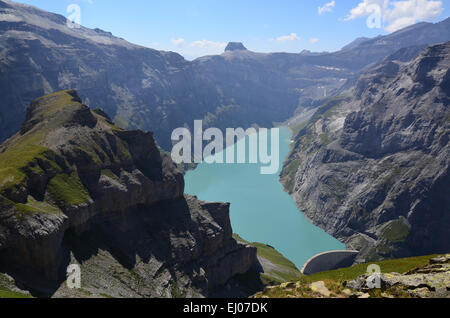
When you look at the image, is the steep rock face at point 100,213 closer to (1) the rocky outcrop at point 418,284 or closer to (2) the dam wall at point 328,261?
(2) the dam wall at point 328,261

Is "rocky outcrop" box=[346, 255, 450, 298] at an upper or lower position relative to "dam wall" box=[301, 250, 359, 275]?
upper

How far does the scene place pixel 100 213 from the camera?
245 ft

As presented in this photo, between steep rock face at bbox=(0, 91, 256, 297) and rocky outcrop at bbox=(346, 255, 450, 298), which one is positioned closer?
rocky outcrop at bbox=(346, 255, 450, 298)

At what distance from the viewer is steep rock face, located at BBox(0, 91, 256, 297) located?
2101 inches

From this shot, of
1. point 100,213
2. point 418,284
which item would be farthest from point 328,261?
point 418,284

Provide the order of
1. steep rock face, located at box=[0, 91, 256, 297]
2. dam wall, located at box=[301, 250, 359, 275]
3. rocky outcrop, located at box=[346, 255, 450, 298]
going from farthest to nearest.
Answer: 1. dam wall, located at box=[301, 250, 359, 275]
2. steep rock face, located at box=[0, 91, 256, 297]
3. rocky outcrop, located at box=[346, 255, 450, 298]

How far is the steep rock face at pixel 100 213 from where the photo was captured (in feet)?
175

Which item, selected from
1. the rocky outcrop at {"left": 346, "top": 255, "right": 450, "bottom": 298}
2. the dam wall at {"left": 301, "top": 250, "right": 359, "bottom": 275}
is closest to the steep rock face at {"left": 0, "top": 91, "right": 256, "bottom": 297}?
the dam wall at {"left": 301, "top": 250, "right": 359, "bottom": 275}

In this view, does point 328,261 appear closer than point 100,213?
No

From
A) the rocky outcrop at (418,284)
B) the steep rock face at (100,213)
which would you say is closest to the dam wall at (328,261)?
the steep rock face at (100,213)

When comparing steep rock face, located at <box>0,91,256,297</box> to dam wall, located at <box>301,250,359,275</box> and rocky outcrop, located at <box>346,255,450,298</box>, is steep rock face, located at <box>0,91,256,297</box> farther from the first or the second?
rocky outcrop, located at <box>346,255,450,298</box>

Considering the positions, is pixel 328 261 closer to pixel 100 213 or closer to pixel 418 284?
pixel 100 213
